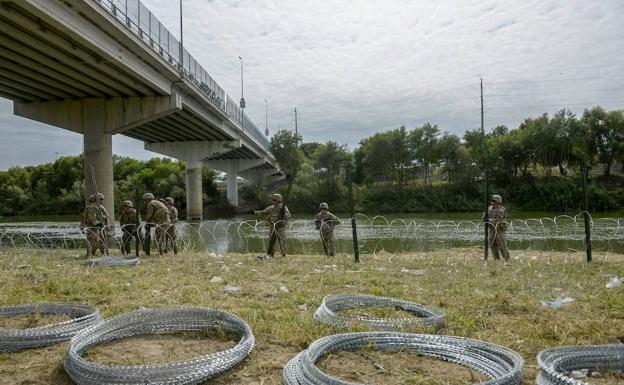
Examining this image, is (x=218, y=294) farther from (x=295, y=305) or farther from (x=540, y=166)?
(x=540, y=166)

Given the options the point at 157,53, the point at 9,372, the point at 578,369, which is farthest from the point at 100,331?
the point at 157,53

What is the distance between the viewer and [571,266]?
10109 mm

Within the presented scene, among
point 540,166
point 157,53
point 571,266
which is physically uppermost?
point 157,53

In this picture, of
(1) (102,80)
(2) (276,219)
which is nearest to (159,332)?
(2) (276,219)

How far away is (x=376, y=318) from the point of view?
5855 mm

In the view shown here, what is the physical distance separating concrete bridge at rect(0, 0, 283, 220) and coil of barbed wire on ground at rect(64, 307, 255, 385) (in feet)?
43.0

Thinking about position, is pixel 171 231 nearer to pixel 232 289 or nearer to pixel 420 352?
pixel 232 289

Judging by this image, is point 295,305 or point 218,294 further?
point 218,294

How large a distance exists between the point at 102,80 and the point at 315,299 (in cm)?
2108

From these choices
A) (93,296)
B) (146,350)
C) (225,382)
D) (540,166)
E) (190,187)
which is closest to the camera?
(225,382)

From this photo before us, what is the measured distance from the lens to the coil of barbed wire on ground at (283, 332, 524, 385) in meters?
3.63

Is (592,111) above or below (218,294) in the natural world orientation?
above

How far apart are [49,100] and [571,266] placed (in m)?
28.0

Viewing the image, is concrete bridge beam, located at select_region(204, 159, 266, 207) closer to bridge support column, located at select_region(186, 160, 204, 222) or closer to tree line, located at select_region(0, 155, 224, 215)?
tree line, located at select_region(0, 155, 224, 215)
